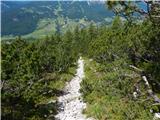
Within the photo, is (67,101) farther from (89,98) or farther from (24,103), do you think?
(24,103)

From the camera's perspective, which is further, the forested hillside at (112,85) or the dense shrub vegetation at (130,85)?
the dense shrub vegetation at (130,85)

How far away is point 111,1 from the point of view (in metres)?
18.2

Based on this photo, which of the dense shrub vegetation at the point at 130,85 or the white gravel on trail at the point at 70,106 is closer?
the dense shrub vegetation at the point at 130,85

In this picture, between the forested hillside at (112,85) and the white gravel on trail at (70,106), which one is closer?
the forested hillside at (112,85)

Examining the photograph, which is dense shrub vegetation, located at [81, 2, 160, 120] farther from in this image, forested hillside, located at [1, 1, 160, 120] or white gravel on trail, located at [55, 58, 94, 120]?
white gravel on trail, located at [55, 58, 94, 120]

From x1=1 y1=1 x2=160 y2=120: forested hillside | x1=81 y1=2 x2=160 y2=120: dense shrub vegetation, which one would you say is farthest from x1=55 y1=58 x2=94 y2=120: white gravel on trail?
x1=81 y1=2 x2=160 y2=120: dense shrub vegetation

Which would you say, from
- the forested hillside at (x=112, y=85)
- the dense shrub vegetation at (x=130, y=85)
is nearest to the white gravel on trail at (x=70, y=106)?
the forested hillside at (x=112, y=85)

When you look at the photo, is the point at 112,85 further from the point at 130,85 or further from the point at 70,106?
the point at 70,106

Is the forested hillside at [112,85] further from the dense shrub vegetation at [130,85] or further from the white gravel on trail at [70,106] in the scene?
the white gravel on trail at [70,106]

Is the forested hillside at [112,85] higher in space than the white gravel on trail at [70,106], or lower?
higher

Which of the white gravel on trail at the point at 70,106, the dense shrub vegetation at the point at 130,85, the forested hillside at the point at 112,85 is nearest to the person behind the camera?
the forested hillside at the point at 112,85

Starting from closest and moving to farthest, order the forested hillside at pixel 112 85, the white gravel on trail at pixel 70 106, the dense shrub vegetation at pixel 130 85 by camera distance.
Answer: the forested hillside at pixel 112 85
the dense shrub vegetation at pixel 130 85
the white gravel on trail at pixel 70 106

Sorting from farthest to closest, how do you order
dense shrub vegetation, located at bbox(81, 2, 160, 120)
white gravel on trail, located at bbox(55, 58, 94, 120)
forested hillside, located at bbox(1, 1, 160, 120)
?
white gravel on trail, located at bbox(55, 58, 94, 120)
dense shrub vegetation, located at bbox(81, 2, 160, 120)
forested hillside, located at bbox(1, 1, 160, 120)

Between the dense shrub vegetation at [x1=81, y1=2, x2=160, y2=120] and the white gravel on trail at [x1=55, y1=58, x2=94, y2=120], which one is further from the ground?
the dense shrub vegetation at [x1=81, y1=2, x2=160, y2=120]
